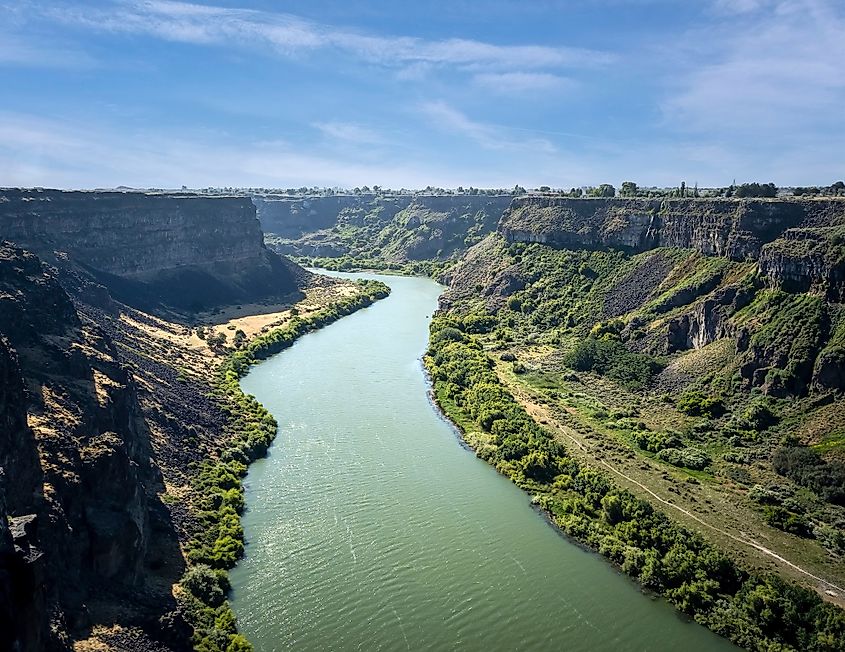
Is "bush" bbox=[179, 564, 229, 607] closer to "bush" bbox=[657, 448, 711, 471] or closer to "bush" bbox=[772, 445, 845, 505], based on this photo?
"bush" bbox=[657, 448, 711, 471]

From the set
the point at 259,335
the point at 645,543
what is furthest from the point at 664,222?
the point at 645,543

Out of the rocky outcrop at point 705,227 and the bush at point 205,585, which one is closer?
the bush at point 205,585

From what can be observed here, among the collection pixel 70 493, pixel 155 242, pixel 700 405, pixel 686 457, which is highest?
pixel 155 242

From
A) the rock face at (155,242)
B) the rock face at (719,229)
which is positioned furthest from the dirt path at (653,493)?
the rock face at (155,242)

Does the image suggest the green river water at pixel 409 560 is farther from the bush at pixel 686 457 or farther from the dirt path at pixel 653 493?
the bush at pixel 686 457

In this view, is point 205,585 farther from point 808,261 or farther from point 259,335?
point 259,335

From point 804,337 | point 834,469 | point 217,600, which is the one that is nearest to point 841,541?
point 834,469

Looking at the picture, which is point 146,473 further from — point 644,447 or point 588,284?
point 588,284
